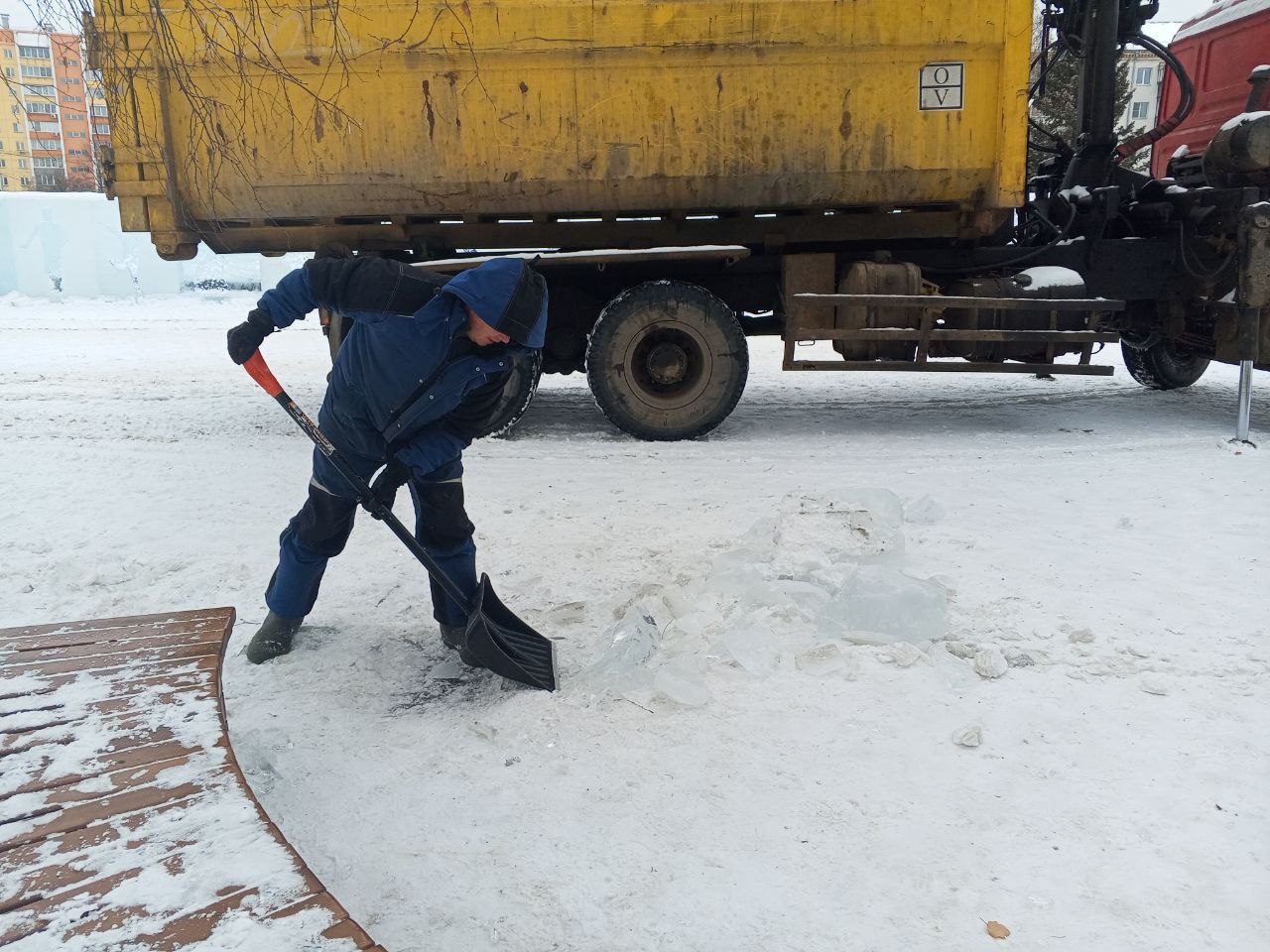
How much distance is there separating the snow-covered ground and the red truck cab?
10.4 ft

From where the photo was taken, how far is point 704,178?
20.1 ft

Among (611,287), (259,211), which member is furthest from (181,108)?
(611,287)

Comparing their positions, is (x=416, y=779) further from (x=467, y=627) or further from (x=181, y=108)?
(x=181, y=108)

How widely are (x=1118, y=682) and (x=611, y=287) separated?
4.68 metres

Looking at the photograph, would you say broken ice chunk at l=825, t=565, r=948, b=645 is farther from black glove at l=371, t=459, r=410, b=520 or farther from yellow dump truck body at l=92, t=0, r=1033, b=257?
yellow dump truck body at l=92, t=0, r=1033, b=257

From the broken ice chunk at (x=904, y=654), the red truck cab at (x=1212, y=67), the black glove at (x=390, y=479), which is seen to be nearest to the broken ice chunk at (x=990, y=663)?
the broken ice chunk at (x=904, y=654)

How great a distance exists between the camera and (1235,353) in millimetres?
6562

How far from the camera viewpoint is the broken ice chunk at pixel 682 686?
289 centimetres

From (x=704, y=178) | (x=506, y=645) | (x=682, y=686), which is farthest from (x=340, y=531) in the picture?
(x=704, y=178)

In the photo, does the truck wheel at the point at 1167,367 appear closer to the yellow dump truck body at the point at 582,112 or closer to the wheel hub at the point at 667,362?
the yellow dump truck body at the point at 582,112

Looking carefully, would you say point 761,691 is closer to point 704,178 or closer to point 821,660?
point 821,660

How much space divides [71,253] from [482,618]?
1751 centimetres

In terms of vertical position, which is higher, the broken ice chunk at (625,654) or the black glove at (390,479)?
the black glove at (390,479)

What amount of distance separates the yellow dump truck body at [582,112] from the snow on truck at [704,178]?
0.01m
